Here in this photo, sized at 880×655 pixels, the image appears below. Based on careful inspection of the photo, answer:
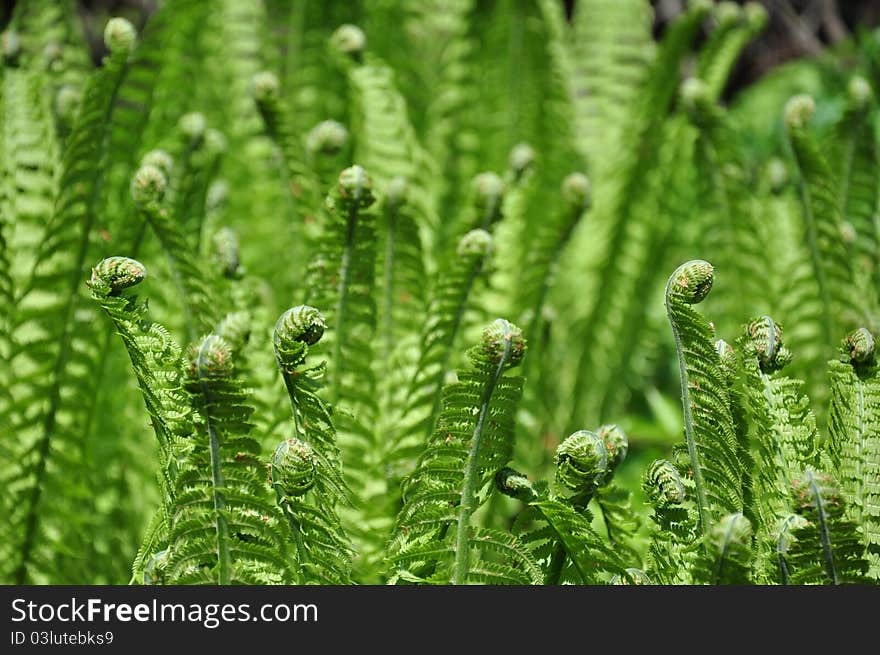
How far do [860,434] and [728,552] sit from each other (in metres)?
0.13

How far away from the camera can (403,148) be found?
0.71 metres

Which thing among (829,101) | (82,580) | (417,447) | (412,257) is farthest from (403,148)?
(829,101)

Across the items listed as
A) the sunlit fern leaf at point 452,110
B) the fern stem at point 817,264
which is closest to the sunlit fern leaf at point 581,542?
the fern stem at point 817,264

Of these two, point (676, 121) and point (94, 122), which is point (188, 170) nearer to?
point (94, 122)

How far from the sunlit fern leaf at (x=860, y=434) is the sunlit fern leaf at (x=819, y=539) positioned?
43 mm

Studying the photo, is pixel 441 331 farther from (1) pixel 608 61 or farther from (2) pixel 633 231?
(1) pixel 608 61

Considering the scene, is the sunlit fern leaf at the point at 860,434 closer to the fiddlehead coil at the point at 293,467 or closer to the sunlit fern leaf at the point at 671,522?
the sunlit fern leaf at the point at 671,522

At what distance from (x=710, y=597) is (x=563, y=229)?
0.31 m

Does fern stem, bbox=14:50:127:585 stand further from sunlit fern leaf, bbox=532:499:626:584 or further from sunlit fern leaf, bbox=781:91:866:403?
sunlit fern leaf, bbox=781:91:866:403

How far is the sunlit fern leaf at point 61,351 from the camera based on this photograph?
0.55 m

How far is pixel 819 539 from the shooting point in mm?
355

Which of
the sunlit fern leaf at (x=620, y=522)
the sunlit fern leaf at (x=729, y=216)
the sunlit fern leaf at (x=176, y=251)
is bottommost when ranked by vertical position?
the sunlit fern leaf at (x=620, y=522)

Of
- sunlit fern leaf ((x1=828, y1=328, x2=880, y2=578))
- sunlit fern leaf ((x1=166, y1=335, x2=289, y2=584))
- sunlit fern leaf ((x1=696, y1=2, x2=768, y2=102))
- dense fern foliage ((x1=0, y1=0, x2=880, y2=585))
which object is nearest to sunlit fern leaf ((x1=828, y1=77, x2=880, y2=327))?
dense fern foliage ((x1=0, y1=0, x2=880, y2=585))

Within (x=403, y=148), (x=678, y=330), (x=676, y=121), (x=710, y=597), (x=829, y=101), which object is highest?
(x=829, y=101)
